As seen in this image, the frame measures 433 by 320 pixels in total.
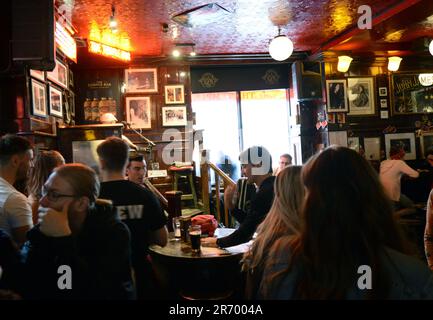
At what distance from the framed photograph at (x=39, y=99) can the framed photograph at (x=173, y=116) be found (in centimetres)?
293

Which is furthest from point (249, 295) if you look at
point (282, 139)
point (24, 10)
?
point (282, 139)

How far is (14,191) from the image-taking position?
224 centimetres

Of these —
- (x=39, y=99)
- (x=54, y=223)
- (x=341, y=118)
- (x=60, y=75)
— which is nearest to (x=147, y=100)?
(x=60, y=75)

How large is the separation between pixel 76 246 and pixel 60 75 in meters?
5.24

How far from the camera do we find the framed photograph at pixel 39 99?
4.77 meters

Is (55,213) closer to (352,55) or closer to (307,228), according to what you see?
(307,228)

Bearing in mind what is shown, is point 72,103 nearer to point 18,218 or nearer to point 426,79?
point 18,218

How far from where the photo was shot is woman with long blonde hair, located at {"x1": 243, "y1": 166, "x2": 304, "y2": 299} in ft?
4.95

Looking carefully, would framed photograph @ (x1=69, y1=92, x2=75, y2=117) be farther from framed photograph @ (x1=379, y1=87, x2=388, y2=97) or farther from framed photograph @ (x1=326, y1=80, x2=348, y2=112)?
framed photograph @ (x1=379, y1=87, x2=388, y2=97)

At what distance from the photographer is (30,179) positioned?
2840 millimetres

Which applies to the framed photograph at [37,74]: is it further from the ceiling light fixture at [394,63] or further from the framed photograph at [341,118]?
the ceiling light fixture at [394,63]

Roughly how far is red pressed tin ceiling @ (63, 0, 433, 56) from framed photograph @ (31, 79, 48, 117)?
1128 mm

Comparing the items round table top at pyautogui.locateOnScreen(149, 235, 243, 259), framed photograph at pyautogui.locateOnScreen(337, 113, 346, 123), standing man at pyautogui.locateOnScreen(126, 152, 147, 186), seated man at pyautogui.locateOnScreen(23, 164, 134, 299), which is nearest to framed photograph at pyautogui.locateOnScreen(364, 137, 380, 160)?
framed photograph at pyautogui.locateOnScreen(337, 113, 346, 123)
